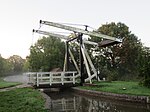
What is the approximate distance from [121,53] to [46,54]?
1487 centimetres

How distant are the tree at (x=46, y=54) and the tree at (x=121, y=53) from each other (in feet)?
24.2

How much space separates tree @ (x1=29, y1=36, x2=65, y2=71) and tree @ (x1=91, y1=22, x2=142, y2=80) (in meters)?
7.37

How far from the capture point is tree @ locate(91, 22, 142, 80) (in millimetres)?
43250

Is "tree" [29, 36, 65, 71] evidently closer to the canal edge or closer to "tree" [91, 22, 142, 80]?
"tree" [91, 22, 142, 80]

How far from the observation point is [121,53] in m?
43.4


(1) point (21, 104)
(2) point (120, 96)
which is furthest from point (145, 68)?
(1) point (21, 104)

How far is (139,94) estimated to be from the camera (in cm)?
1798

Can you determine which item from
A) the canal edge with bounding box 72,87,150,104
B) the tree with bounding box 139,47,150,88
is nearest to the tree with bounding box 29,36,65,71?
the canal edge with bounding box 72,87,150,104

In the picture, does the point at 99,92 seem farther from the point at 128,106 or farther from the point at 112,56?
the point at 112,56

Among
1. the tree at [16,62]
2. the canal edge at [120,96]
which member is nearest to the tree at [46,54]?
the canal edge at [120,96]

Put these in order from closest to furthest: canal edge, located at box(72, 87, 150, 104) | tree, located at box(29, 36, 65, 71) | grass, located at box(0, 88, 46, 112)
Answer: grass, located at box(0, 88, 46, 112), canal edge, located at box(72, 87, 150, 104), tree, located at box(29, 36, 65, 71)

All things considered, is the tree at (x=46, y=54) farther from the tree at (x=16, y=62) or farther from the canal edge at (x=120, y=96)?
the tree at (x=16, y=62)

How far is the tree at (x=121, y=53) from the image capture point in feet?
142

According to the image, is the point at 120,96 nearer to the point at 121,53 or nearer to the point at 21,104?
the point at 21,104
